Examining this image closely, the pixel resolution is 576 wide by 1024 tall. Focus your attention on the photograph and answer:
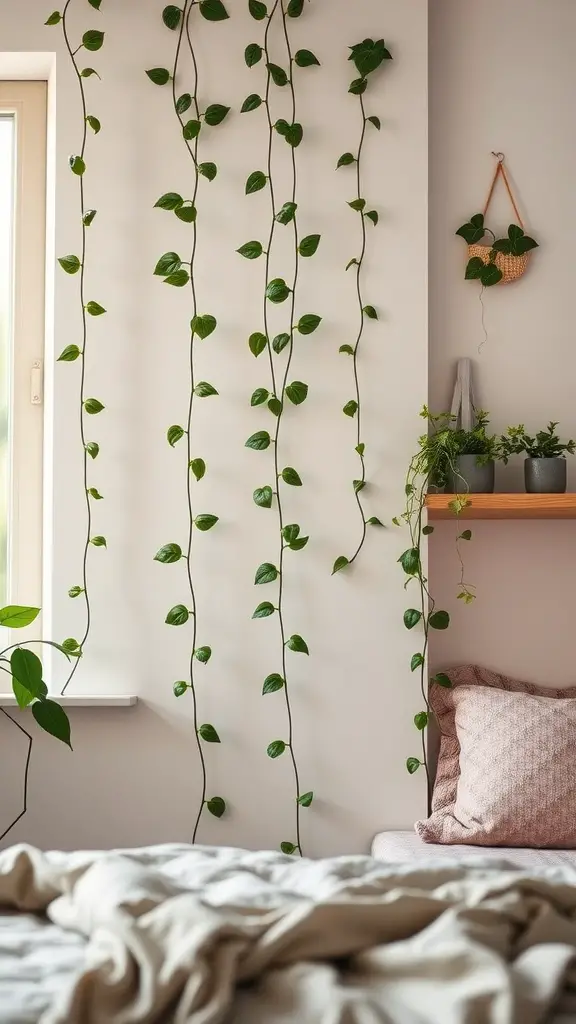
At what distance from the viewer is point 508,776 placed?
220 centimetres

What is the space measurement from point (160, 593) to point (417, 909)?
1.44 m

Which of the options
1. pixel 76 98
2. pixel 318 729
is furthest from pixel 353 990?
pixel 76 98

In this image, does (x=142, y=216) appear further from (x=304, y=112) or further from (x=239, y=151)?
(x=304, y=112)

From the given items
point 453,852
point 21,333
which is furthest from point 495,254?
Result: point 453,852

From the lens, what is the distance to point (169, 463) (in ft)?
7.95

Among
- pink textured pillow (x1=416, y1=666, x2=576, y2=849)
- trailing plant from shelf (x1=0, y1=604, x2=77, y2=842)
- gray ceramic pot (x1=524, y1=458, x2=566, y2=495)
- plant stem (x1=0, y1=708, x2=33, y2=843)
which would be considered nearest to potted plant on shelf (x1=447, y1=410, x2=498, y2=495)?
gray ceramic pot (x1=524, y1=458, x2=566, y2=495)

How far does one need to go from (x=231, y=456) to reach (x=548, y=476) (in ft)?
2.60

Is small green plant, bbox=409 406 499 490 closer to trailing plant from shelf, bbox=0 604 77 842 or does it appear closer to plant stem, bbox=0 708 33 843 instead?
trailing plant from shelf, bbox=0 604 77 842

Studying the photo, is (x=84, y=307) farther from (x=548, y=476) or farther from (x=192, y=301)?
(x=548, y=476)

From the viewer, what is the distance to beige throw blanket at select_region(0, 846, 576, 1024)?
2.92 feet

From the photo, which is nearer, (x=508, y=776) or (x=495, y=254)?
(x=508, y=776)

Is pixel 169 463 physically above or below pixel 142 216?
below

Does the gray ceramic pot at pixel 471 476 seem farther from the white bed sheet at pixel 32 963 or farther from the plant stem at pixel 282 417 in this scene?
the white bed sheet at pixel 32 963

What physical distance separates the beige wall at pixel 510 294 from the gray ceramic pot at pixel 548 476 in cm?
16
